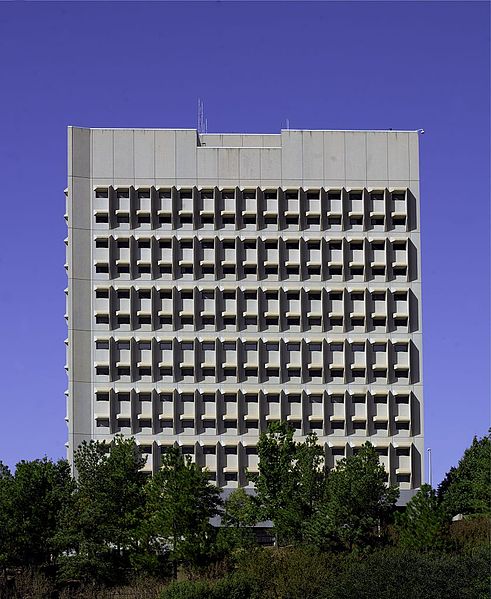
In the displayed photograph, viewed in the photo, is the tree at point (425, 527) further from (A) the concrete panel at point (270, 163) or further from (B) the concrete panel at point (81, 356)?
(A) the concrete panel at point (270, 163)

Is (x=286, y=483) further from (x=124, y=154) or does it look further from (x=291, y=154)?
(x=124, y=154)

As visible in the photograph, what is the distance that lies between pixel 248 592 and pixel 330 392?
43.8m

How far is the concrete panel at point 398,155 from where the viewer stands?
123000 millimetres

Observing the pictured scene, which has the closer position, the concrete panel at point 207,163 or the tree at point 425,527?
the tree at point 425,527

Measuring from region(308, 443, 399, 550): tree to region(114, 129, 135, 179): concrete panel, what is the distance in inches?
1616

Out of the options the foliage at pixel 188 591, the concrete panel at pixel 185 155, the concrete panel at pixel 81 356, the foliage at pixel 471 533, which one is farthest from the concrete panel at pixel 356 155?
the foliage at pixel 188 591

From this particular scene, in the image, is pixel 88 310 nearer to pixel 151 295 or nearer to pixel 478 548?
pixel 151 295

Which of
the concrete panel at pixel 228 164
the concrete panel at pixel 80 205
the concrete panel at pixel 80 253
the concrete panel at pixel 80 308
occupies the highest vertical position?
the concrete panel at pixel 228 164

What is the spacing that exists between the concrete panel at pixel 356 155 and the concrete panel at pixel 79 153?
23.6 meters

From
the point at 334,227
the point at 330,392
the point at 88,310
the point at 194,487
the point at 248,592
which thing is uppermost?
the point at 334,227

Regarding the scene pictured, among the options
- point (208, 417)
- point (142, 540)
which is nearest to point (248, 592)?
point (142, 540)

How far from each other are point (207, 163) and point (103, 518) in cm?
4337

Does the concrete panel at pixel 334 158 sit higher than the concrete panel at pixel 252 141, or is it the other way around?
the concrete panel at pixel 252 141

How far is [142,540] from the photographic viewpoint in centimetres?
8719
